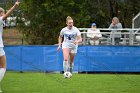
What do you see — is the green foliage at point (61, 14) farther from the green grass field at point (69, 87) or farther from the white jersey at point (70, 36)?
the green grass field at point (69, 87)

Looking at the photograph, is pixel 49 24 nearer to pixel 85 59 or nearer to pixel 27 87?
pixel 85 59

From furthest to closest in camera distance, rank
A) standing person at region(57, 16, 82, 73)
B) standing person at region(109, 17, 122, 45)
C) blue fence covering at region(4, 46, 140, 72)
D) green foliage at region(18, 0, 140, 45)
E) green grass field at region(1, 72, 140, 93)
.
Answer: green foliage at region(18, 0, 140, 45)
standing person at region(109, 17, 122, 45)
blue fence covering at region(4, 46, 140, 72)
standing person at region(57, 16, 82, 73)
green grass field at region(1, 72, 140, 93)

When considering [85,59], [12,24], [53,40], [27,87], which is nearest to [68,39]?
[27,87]

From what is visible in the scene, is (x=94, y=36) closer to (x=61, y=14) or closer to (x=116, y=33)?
(x=116, y=33)

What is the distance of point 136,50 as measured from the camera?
22156 mm

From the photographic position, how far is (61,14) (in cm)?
3731

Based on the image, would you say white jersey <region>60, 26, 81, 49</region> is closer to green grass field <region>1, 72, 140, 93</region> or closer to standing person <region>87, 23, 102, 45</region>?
green grass field <region>1, 72, 140, 93</region>

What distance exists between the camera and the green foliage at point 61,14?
3722 centimetres

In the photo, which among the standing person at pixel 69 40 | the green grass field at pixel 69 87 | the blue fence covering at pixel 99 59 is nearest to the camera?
the green grass field at pixel 69 87

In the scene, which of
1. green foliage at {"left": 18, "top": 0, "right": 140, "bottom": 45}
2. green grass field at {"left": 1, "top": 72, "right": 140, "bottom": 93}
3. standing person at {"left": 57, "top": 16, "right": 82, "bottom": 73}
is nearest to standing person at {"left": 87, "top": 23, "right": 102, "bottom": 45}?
standing person at {"left": 57, "top": 16, "right": 82, "bottom": 73}

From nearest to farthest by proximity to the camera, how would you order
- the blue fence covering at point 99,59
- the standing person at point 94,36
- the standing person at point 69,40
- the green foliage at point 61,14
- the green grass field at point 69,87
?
the green grass field at point 69,87
the standing person at point 69,40
the blue fence covering at point 99,59
the standing person at point 94,36
the green foliage at point 61,14

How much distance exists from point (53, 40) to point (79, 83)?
2115 cm

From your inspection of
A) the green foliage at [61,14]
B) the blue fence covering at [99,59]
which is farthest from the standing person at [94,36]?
the green foliage at [61,14]

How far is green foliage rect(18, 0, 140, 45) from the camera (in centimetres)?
3722
